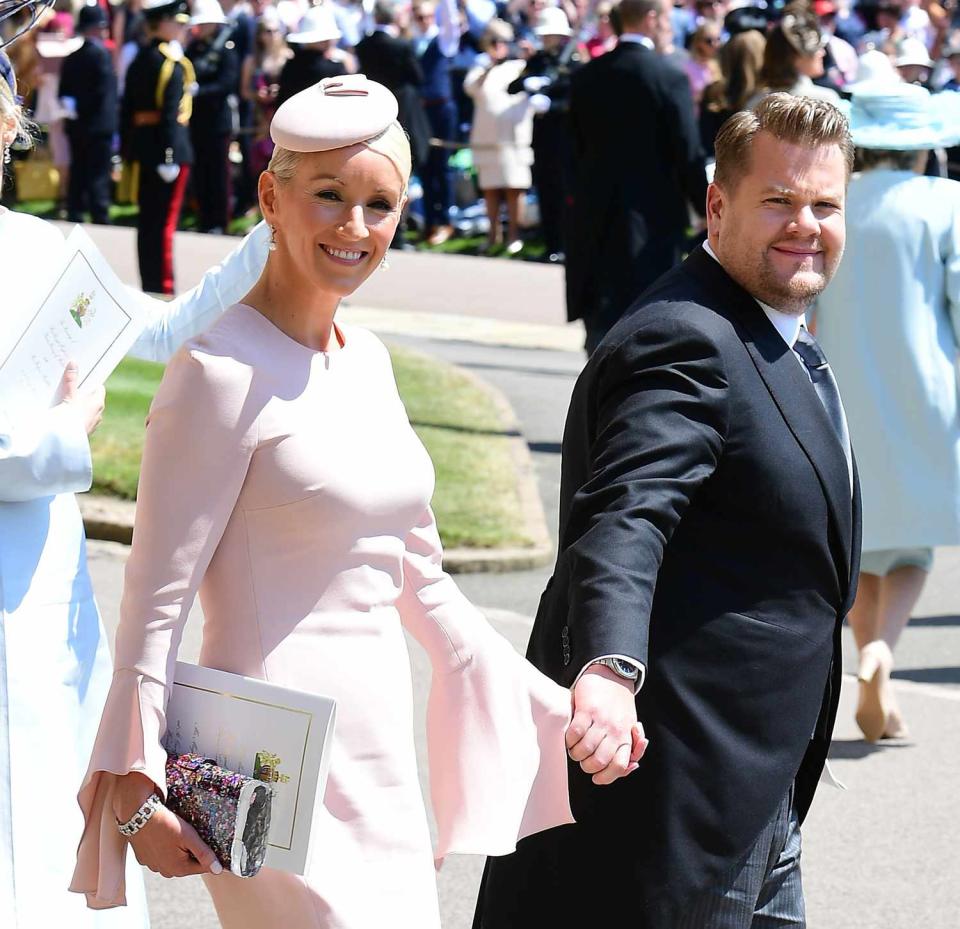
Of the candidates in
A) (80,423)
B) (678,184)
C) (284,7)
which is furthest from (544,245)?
(80,423)

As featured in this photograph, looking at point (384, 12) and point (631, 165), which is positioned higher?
point (631, 165)

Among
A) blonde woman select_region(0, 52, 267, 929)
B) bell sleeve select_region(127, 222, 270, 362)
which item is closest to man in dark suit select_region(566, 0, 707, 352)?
bell sleeve select_region(127, 222, 270, 362)

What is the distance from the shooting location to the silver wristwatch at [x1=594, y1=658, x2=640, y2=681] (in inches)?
109

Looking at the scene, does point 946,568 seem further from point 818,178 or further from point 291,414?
point 291,414

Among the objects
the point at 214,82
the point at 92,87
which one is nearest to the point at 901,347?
the point at 214,82

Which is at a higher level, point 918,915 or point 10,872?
point 10,872

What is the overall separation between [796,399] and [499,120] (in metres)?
16.1

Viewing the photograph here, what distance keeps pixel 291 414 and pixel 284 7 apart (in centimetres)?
1969

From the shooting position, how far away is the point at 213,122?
1991 centimetres

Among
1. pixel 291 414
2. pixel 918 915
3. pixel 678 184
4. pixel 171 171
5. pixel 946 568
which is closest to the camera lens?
pixel 291 414

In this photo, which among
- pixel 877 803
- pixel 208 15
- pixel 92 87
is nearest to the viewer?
pixel 877 803

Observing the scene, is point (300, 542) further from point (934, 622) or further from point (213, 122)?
point (213, 122)

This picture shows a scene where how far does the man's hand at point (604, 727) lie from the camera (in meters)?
2.72

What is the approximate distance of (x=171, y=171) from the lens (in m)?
15.2
